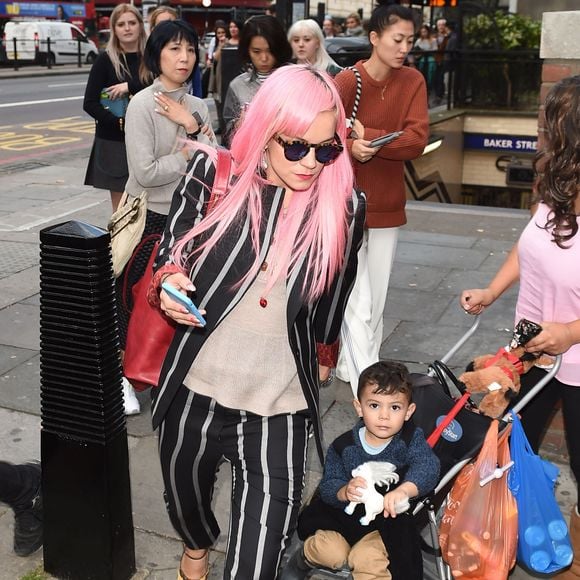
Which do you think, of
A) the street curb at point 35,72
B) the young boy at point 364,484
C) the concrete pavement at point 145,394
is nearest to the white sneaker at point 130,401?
the concrete pavement at point 145,394

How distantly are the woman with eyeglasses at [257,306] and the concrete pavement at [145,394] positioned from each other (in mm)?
991

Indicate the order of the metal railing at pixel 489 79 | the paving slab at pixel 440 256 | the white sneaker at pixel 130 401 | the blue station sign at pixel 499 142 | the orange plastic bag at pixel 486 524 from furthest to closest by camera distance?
the blue station sign at pixel 499 142 < the metal railing at pixel 489 79 < the paving slab at pixel 440 256 < the white sneaker at pixel 130 401 < the orange plastic bag at pixel 486 524

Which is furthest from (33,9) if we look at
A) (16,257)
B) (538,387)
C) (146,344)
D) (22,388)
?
(538,387)

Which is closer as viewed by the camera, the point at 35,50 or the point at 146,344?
the point at 146,344

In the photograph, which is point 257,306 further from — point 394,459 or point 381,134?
point 381,134

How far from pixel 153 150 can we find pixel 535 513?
261cm

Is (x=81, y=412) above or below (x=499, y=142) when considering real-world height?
above

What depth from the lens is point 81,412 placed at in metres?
3.08

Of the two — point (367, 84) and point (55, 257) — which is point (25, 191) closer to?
point (367, 84)

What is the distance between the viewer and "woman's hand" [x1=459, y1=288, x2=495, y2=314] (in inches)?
131

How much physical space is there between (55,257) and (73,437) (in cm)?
66

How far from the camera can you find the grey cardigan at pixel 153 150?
438 cm

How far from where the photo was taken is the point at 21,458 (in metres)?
4.42

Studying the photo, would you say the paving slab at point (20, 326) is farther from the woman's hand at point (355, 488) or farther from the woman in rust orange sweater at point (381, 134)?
the woman's hand at point (355, 488)
